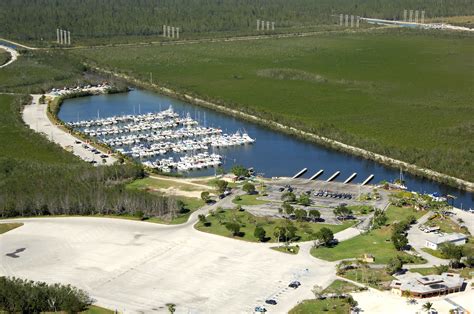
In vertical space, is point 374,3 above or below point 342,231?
above

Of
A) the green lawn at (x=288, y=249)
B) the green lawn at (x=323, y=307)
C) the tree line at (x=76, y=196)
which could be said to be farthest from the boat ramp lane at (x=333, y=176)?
the green lawn at (x=323, y=307)

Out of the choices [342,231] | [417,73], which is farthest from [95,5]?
[342,231]

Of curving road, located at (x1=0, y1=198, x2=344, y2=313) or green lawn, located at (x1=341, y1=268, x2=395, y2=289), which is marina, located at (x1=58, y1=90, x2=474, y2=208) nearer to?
curving road, located at (x1=0, y1=198, x2=344, y2=313)

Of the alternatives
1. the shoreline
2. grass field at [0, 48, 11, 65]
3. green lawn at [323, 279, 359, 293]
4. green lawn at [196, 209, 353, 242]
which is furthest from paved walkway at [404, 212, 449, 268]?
grass field at [0, 48, 11, 65]

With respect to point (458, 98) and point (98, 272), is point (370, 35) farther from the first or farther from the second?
point (98, 272)

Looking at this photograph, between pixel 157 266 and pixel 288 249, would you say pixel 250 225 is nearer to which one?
pixel 288 249

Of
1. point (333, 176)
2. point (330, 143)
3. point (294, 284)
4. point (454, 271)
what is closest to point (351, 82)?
point (330, 143)

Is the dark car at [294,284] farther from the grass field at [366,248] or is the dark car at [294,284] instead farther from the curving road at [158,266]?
the grass field at [366,248]
